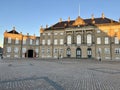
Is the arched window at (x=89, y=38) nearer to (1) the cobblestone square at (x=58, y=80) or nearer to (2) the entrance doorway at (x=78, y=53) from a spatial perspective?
(2) the entrance doorway at (x=78, y=53)

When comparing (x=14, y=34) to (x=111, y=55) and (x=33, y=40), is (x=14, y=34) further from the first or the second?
(x=111, y=55)

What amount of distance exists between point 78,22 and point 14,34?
2720 cm

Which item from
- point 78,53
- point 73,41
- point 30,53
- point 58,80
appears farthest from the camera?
point 30,53

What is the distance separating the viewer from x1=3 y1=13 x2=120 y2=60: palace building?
140ft

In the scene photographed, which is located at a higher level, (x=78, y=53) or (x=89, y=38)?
(x=89, y=38)

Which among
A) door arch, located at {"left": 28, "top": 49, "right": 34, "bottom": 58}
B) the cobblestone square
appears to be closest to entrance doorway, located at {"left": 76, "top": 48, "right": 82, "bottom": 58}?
door arch, located at {"left": 28, "top": 49, "right": 34, "bottom": 58}

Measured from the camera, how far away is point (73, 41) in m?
46.8

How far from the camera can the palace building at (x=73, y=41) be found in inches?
1678

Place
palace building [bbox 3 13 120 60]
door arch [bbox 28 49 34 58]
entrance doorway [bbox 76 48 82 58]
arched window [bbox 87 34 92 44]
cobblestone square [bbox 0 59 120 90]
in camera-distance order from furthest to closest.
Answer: door arch [bbox 28 49 34 58] → entrance doorway [bbox 76 48 82 58] → arched window [bbox 87 34 92 44] → palace building [bbox 3 13 120 60] → cobblestone square [bbox 0 59 120 90]

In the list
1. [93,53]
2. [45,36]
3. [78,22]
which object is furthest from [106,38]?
[45,36]

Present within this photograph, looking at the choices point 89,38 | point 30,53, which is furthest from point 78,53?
point 30,53

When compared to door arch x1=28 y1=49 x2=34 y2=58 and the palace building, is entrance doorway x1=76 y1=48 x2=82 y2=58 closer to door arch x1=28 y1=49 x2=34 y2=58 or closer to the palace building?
the palace building

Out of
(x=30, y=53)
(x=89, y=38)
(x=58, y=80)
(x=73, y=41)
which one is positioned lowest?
(x=58, y=80)

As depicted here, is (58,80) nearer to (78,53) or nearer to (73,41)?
(78,53)
